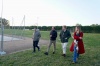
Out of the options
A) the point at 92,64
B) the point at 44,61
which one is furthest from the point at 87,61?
the point at 44,61

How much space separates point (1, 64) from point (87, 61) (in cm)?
445

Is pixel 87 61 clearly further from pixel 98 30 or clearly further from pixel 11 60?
pixel 98 30

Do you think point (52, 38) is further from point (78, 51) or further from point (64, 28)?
point (78, 51)

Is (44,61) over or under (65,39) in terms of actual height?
under

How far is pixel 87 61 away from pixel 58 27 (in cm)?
4271

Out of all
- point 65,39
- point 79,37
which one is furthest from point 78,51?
point 65,39

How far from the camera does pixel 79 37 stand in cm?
880

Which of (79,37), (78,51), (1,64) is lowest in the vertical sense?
(1,64)

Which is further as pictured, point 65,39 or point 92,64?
point 65,39

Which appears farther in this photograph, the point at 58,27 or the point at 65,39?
the point at 58,27

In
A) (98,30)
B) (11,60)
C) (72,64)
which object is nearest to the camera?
(72,64)

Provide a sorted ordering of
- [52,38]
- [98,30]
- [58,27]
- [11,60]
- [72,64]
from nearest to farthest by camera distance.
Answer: [72,64] → [11,60] → [52,38] → [98,30] → [58,27]

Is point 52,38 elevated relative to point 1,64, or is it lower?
elevated

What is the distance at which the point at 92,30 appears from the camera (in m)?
43.6
